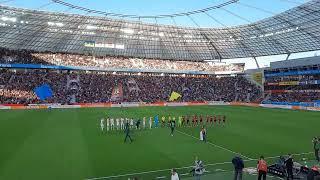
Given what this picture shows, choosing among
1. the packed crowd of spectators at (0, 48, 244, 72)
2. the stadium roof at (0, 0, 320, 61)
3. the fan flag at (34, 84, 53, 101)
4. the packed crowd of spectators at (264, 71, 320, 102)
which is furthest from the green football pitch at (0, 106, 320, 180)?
the packed crowd of spectators at (0, 48, 244, 72)

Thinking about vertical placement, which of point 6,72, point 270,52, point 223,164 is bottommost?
point 223,164

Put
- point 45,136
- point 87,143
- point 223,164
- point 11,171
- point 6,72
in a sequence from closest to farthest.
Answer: point 11,171, point 223,164, point 87,143, point 45,136, point 6,72

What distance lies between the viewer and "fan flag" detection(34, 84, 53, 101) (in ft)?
235

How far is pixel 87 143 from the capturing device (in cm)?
2564

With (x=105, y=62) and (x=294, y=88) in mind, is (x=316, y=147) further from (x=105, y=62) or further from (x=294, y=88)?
(x=105, y=62)

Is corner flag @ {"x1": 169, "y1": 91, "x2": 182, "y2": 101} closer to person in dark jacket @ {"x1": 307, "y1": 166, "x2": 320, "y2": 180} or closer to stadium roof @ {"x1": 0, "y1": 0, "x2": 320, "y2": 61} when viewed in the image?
stadium roof @ {"x1": 0, "y1": 0, "x2": 320, "y2": 61}

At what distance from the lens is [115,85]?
83.8 metres

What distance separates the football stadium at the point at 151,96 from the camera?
807 inches

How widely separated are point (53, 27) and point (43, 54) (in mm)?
14252

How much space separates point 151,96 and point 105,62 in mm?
17824

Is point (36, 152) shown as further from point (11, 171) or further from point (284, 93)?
point (284, 93)

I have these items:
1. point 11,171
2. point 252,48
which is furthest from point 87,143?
point 252,48

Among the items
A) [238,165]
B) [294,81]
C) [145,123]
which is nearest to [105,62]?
[294,81]

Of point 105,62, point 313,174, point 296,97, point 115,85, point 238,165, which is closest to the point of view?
point 313,174
